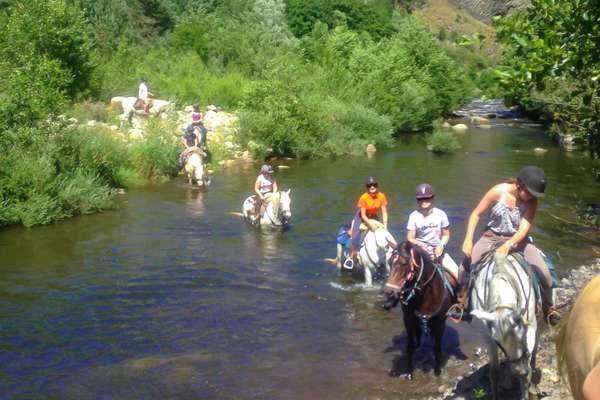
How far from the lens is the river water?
8.16 meters

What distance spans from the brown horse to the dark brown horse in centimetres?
519

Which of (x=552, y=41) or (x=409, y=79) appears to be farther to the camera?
(x=409, y=79)

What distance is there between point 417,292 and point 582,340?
226 inches

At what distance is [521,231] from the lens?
713 centimetres

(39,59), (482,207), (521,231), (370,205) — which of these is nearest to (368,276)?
(370,205)

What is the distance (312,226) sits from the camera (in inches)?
658

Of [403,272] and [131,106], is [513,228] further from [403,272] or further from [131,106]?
[131,106]

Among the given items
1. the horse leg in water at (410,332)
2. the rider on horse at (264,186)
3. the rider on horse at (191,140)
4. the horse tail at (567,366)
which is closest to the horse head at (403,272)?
the horse leg in water at (410,332)

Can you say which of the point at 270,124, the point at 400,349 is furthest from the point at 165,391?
the point at 270,124

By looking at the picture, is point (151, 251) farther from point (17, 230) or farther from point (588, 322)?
point (588, 322)

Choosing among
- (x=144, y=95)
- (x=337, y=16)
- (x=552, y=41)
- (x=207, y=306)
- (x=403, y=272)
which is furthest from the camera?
(x=337, y=16)

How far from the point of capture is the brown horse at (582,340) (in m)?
1.62

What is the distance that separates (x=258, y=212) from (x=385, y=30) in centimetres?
5295

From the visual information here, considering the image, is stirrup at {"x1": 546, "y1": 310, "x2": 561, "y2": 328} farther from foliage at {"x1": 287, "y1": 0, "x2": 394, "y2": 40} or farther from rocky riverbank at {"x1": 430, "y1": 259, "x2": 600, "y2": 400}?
foliage at {"x1": 287, "y1": 0, "x2": 394, "y2": 40}
